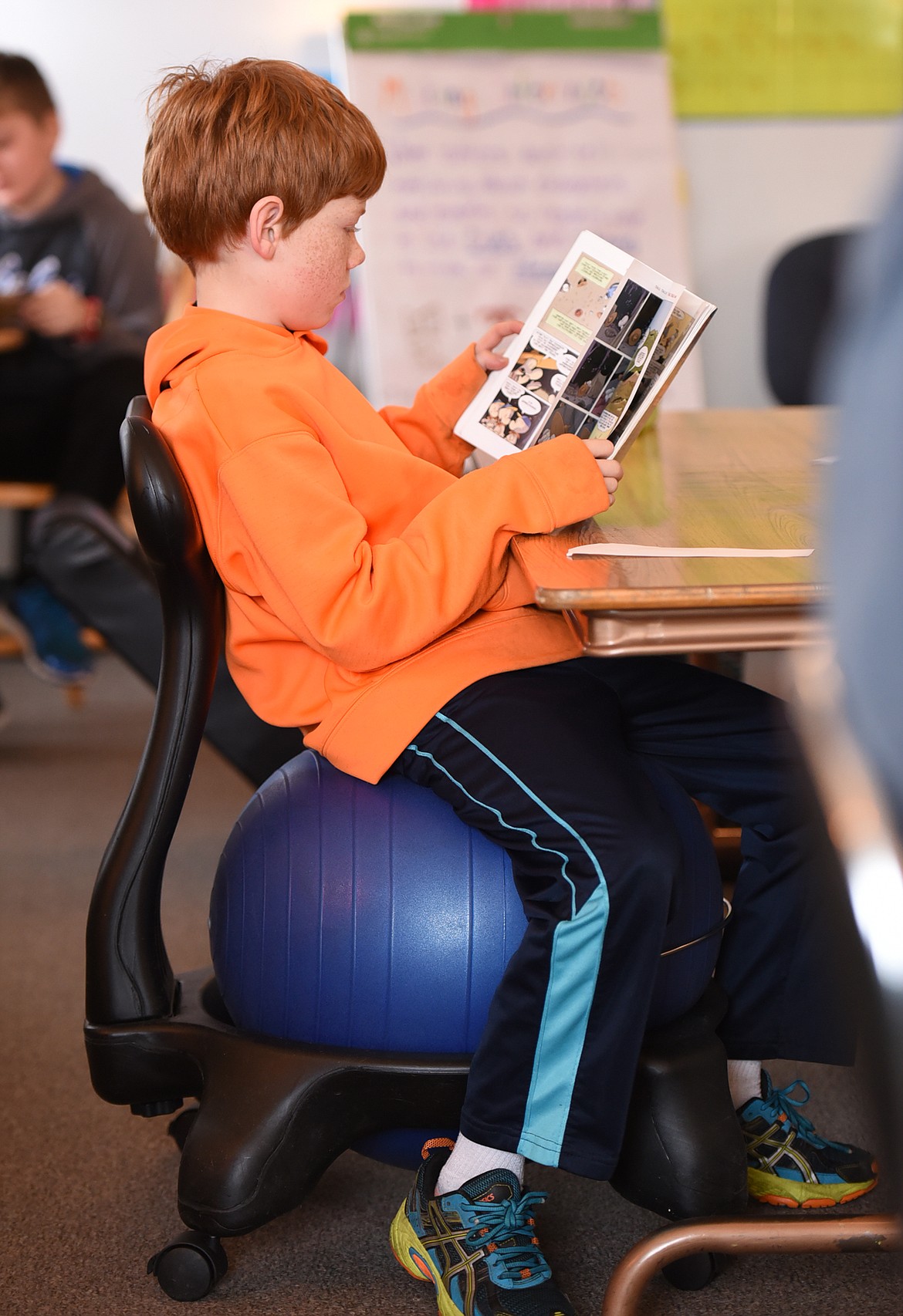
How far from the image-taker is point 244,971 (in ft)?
3.79

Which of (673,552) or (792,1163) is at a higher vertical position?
(673,552)

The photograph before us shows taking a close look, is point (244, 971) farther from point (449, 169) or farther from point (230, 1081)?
point (449, 169)

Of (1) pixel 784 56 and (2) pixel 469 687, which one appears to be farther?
(1) pixel 784 56

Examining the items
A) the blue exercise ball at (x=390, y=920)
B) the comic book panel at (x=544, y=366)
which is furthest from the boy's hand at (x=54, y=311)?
the blue exercise ball at (x=390, y=920)

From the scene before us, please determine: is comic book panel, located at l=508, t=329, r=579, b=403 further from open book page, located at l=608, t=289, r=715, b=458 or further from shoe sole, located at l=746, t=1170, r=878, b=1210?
shoe sole, located at l=746, t=1170, r=878, b=1210

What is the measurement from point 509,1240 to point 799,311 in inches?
94.5

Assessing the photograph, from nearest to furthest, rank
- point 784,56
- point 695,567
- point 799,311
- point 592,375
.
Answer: point 695,567
point 592,375
point 799,311
point 784,56

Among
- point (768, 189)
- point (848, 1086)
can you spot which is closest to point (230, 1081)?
point (848, 1086)

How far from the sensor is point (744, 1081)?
1.25 meters

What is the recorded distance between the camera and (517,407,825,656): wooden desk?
0.83m

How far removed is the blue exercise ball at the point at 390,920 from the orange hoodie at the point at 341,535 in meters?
0.06

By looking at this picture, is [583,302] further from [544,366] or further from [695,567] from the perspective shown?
[695,567]

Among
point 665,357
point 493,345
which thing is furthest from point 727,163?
point 665,357

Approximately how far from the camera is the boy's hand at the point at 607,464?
3.39ft
